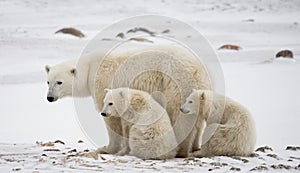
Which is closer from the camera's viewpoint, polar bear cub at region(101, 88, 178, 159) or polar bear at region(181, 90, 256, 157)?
polar bear cub at region(101, 88, 178, 159)

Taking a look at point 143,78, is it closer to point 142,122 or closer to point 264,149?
point 142,122

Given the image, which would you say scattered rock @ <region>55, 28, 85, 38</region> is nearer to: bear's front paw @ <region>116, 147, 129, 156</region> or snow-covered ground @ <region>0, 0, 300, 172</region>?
snow-covered ground @ <region>0, 0, 300, 172</region>

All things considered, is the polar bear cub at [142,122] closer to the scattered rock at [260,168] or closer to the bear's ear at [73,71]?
the bear's ear at [73,71]

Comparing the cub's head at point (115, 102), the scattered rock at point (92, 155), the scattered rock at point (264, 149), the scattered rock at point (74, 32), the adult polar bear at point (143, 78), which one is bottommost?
the scattered rock at point (92, 155)

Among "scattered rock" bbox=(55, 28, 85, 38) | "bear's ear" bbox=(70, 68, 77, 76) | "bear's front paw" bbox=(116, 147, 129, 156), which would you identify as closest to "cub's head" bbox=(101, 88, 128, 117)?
"bear's front paw" bbox=(116, 147, 129, 156)

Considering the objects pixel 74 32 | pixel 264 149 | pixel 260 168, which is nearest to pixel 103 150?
pixel 260 168

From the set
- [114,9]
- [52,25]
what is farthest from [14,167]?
[114,9]

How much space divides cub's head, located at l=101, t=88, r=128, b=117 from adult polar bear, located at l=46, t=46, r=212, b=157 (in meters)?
0.21

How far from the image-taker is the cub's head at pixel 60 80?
565cm

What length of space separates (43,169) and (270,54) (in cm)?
1341

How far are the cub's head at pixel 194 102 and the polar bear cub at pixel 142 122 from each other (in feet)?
0.73

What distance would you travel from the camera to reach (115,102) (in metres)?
5.18

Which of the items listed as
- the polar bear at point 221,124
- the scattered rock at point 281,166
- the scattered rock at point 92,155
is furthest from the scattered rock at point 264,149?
the scattered rock at point 92,155

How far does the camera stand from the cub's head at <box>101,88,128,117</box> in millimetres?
5184
